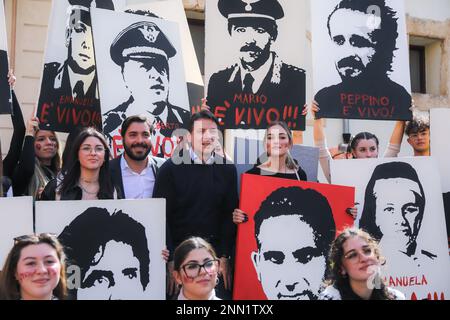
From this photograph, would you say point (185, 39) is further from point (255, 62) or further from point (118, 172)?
point (118, 172)

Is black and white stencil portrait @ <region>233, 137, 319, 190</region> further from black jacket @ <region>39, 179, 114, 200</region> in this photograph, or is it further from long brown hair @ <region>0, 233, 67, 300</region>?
long brown hair @ <region>0, 233, 67, 300</region>

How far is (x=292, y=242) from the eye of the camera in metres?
3.91

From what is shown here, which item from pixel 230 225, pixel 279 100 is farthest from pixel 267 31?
pixel 230 225

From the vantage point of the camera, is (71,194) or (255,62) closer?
(71,194)

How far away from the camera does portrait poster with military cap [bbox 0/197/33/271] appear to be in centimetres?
350

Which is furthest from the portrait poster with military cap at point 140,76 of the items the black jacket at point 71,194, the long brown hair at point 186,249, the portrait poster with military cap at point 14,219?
the long brown hair at point 186,249

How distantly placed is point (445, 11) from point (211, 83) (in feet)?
21.2

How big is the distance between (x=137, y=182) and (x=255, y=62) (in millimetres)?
1491

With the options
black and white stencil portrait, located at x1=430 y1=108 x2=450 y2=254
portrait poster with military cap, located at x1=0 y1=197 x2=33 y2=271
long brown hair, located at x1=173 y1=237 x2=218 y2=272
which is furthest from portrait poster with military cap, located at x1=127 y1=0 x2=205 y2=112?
long brown hair, located at x1=173 y1=237 x2=218 y2=272

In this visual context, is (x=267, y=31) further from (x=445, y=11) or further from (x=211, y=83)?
(x=445, y=11)

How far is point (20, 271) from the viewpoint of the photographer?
2.91 metres

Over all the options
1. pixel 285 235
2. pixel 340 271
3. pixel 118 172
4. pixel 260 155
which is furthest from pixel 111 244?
pixel 260 155

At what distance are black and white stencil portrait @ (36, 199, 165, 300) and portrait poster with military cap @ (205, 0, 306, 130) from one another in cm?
145

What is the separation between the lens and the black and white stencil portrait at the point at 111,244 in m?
3.54
